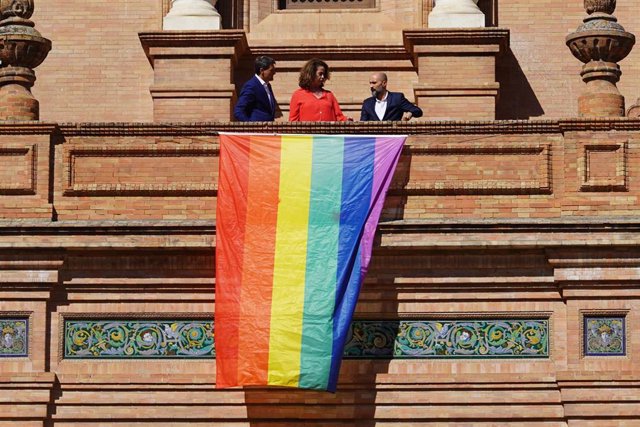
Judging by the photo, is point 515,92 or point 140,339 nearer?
point 140,339

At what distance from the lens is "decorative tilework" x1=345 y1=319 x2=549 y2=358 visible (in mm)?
22562

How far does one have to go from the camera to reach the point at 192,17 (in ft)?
87.9

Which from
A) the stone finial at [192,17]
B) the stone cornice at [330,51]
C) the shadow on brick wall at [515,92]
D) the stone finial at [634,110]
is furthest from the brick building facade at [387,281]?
the stone cornice at [330,51]

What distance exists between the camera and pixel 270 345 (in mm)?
22328

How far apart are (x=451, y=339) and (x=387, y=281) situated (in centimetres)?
83

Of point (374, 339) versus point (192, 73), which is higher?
point (192, 73)

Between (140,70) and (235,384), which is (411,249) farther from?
(140,70)

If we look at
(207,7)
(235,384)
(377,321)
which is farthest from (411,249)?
(207,7)

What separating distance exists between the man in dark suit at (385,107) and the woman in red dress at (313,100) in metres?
0.44

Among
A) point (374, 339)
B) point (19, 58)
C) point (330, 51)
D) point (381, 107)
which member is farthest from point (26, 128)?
point (330, 51)

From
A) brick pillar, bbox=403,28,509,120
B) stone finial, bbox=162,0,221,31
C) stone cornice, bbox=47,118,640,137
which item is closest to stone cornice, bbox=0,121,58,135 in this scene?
stone cornice, bbox=47,118,640,137

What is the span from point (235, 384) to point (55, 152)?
9.85 feet

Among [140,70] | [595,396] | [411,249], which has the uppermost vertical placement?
[140,70]

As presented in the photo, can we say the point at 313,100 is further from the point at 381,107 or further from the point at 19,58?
the point at 19,58
